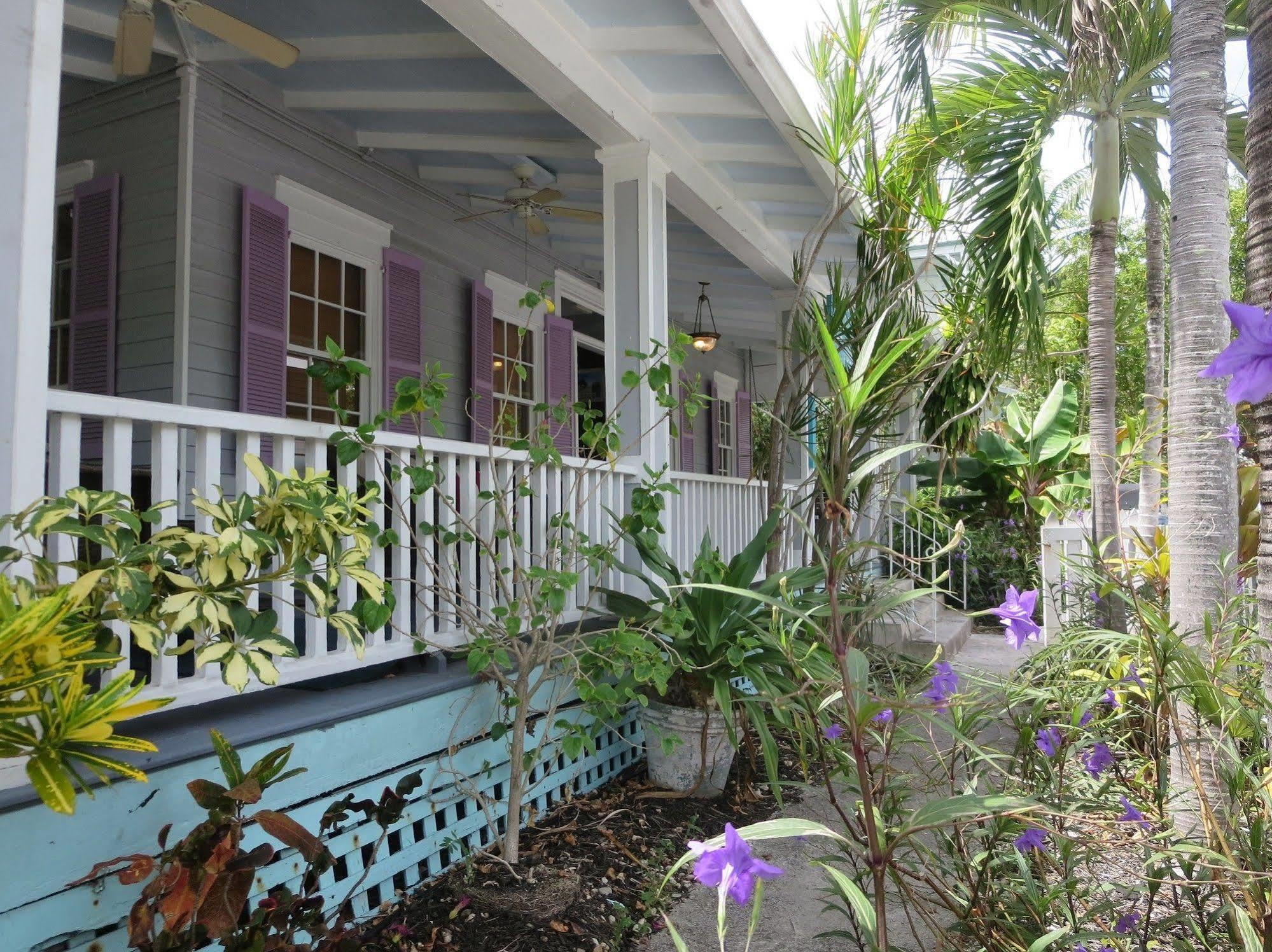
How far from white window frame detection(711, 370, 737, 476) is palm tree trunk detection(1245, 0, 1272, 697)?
8.77 m

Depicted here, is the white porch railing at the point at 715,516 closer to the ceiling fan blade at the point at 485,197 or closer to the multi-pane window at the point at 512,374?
the multi-pane window at the point at 512,374

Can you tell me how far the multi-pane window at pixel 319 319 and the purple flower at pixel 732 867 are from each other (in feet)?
13.4

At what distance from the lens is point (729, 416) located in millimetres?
11086

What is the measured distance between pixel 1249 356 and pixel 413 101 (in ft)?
14.9

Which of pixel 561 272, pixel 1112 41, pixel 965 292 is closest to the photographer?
pixel 1112 41

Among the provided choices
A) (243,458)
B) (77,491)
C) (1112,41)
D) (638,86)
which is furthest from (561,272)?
(77,491)

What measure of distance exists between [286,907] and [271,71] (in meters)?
4.38

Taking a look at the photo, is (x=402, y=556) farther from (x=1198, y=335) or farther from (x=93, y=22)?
(x=93, y=22)

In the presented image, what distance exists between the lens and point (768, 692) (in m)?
2.90

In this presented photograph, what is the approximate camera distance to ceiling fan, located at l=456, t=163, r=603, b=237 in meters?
5.25

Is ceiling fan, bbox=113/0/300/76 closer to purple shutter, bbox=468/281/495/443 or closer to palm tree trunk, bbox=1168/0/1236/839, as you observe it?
purple shutter, bbox=468/281/495/443

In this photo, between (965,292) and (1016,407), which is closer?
(965,292)

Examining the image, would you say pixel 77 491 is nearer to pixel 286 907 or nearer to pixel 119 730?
pixel 119 730

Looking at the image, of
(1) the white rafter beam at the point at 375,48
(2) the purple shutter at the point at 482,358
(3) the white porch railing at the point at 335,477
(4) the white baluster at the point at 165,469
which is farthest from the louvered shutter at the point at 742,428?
(4) the white baluster at the point at 165,469
